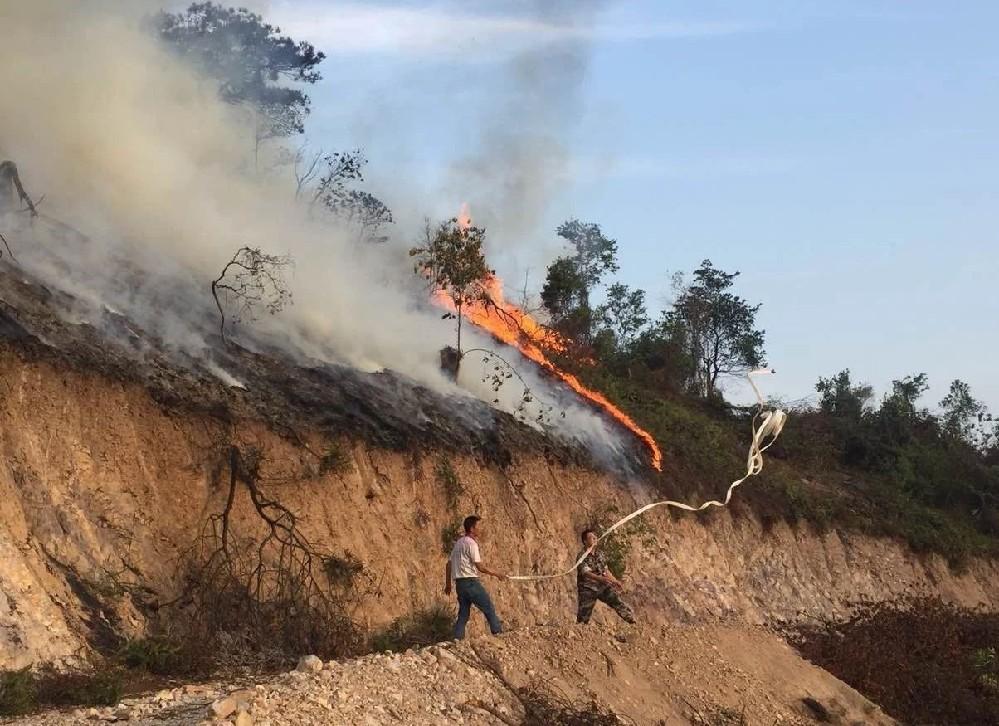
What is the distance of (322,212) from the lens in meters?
33.0

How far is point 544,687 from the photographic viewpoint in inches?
470

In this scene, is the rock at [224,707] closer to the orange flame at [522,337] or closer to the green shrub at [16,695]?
the green shrub at [16,695]

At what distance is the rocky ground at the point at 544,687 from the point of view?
10156 mm

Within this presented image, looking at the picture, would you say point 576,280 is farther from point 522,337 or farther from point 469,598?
point 469,598

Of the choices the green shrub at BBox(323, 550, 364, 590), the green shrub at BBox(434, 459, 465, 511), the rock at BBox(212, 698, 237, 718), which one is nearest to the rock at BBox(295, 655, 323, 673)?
the rock at BBox(212, 698, 237, 718)

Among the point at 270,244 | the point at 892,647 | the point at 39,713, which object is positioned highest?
the point at 270,244

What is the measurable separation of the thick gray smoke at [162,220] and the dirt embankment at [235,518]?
2277 mm

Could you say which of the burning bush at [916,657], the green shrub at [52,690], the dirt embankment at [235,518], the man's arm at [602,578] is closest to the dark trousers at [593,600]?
the man's arm at [602,578]

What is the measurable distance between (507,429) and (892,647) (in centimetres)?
887

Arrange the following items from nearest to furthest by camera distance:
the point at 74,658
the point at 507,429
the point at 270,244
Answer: the point at 74,658, the point at 507,429, the point at 270,244

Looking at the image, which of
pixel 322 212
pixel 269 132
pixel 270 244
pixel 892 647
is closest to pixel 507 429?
pixel 270 244

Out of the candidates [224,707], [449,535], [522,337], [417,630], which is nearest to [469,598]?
[417,630]

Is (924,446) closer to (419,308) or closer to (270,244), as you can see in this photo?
(419,308)

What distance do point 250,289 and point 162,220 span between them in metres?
3.15
